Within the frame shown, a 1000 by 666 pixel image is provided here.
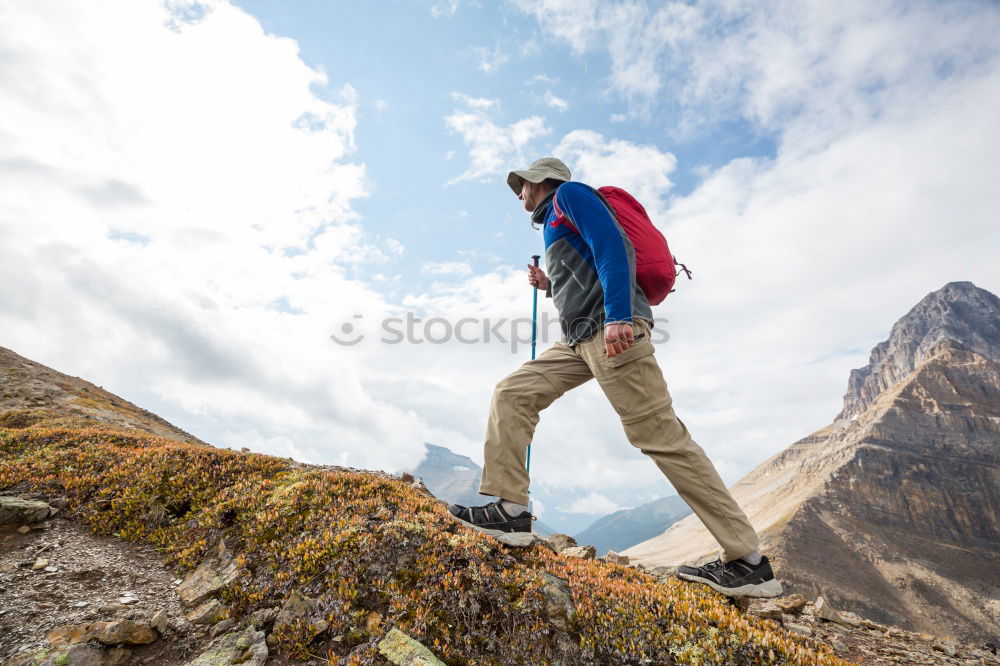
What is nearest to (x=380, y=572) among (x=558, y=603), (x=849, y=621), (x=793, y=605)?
(x=558, y=603)

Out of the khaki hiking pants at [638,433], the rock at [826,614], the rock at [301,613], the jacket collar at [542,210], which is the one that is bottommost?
the rock at [826,614]

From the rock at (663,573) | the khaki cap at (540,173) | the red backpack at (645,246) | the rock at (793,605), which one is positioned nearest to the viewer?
the red backpack at (645,246)

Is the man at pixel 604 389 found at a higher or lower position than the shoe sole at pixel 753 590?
higher

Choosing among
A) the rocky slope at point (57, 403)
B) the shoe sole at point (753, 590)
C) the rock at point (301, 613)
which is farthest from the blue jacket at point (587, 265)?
the rocky slope at point (57, 403)

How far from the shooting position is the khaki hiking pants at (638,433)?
499 cm

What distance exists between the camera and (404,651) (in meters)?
3.96

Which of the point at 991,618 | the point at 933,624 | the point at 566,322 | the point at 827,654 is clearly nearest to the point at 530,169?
the point at 566,322

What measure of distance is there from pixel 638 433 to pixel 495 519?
1.88 m

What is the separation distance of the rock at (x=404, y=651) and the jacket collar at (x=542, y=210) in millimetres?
4558

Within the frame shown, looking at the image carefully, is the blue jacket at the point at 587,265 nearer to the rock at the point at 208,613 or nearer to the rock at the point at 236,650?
the rock at the point at 236,650

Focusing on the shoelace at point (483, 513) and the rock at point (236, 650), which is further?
the shoelace at point (483, 513)

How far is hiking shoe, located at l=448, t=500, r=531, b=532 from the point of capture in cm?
535

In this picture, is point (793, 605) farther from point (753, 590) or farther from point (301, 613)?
point (301, 613)

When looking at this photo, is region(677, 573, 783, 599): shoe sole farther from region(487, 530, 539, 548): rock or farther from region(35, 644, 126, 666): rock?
region(35, 644, 126, 666): rock
